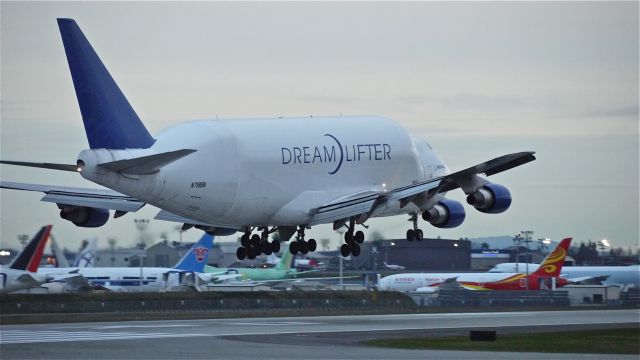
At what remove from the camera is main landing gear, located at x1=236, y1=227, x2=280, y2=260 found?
5591 centimetres

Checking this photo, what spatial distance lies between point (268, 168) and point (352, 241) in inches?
244

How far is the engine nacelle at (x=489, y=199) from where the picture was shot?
5484 cm

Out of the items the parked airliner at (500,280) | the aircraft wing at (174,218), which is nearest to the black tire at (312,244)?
the aircraft wing at (174,218)

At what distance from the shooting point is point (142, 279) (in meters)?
112

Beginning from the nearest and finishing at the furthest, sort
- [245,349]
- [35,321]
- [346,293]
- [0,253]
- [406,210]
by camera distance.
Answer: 1. [245,349]
2. [406,210]
3. [35,321]
4. [346,293]
5. [0,253]

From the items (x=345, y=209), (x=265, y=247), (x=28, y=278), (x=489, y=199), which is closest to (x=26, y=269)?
(x=28, y=278)

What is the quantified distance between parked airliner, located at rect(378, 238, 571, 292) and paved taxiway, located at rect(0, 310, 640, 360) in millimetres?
31351

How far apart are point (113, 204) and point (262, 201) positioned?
773 centimetres

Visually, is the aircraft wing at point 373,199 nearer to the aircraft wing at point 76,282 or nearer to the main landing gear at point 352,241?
the main landing gear at point 352,241

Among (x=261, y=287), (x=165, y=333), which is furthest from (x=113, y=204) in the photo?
(x=261, y=287)

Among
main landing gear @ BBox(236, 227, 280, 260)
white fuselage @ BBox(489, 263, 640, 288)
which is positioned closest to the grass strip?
main landing gear @ BBox(236, 227, 280, 260)

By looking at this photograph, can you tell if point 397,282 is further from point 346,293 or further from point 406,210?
point 406,210

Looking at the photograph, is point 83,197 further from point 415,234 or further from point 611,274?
point 611,274

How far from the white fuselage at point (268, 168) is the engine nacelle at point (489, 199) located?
11.9 feet
